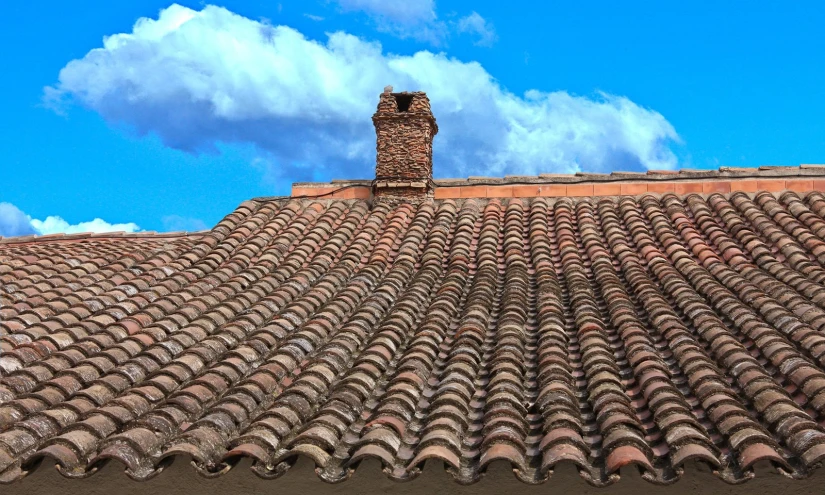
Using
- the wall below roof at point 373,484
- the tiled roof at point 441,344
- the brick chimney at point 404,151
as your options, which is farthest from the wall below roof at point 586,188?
the wall below roof at point 373,484

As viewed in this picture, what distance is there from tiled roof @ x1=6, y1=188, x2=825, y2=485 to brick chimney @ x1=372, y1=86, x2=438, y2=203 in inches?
24.6

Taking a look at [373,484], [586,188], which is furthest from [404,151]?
[373,484]

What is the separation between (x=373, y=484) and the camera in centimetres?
498

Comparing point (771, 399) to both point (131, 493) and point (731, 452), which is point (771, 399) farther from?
point (131, 493)

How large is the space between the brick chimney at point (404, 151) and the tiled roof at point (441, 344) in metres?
0.62

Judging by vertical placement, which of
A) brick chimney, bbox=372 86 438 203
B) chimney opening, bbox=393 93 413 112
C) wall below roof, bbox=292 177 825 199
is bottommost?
wall below roof, bbox=292 177 825 199

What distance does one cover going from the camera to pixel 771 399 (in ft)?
16.5

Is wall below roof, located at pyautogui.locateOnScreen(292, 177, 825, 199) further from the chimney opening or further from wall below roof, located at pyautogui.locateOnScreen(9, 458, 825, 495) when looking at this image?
wall below roof, located at pyautogui.locateOnScreen(9, 458, 825, 495)

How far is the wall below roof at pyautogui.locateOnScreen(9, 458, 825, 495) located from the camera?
468cm

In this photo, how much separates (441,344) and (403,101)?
5658mm

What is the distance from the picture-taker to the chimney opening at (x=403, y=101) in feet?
37.8

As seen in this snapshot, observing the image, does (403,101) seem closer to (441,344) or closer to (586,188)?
(586,188)

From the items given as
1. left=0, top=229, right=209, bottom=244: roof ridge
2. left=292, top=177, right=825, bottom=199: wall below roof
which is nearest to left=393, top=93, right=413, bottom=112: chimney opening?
left=292, top=177, right=825, bottom=199: wall below roof

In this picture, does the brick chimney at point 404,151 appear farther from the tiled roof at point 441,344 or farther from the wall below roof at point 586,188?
the tiled roof at point 441,344
